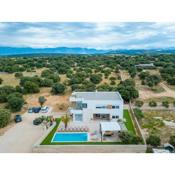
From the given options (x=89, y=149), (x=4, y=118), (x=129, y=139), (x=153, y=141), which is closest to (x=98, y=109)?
(x=129, y=139)

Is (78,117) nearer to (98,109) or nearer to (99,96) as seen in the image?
A: (98,109)

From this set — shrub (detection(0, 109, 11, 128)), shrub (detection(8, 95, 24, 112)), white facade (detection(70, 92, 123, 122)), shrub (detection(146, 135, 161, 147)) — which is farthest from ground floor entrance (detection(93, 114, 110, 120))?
shrub (detection(8, 95, 24, 112))

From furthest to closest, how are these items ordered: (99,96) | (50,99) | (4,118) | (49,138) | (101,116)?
(50,99) → (99,96) → (101,116) → (4,118) → (49,138)

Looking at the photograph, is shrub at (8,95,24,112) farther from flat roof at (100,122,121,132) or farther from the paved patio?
flat roof at (100,122,121,132)

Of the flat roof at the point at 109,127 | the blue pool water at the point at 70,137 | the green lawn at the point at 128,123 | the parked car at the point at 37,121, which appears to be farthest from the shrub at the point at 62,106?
the flat roof at the point at 109,127
